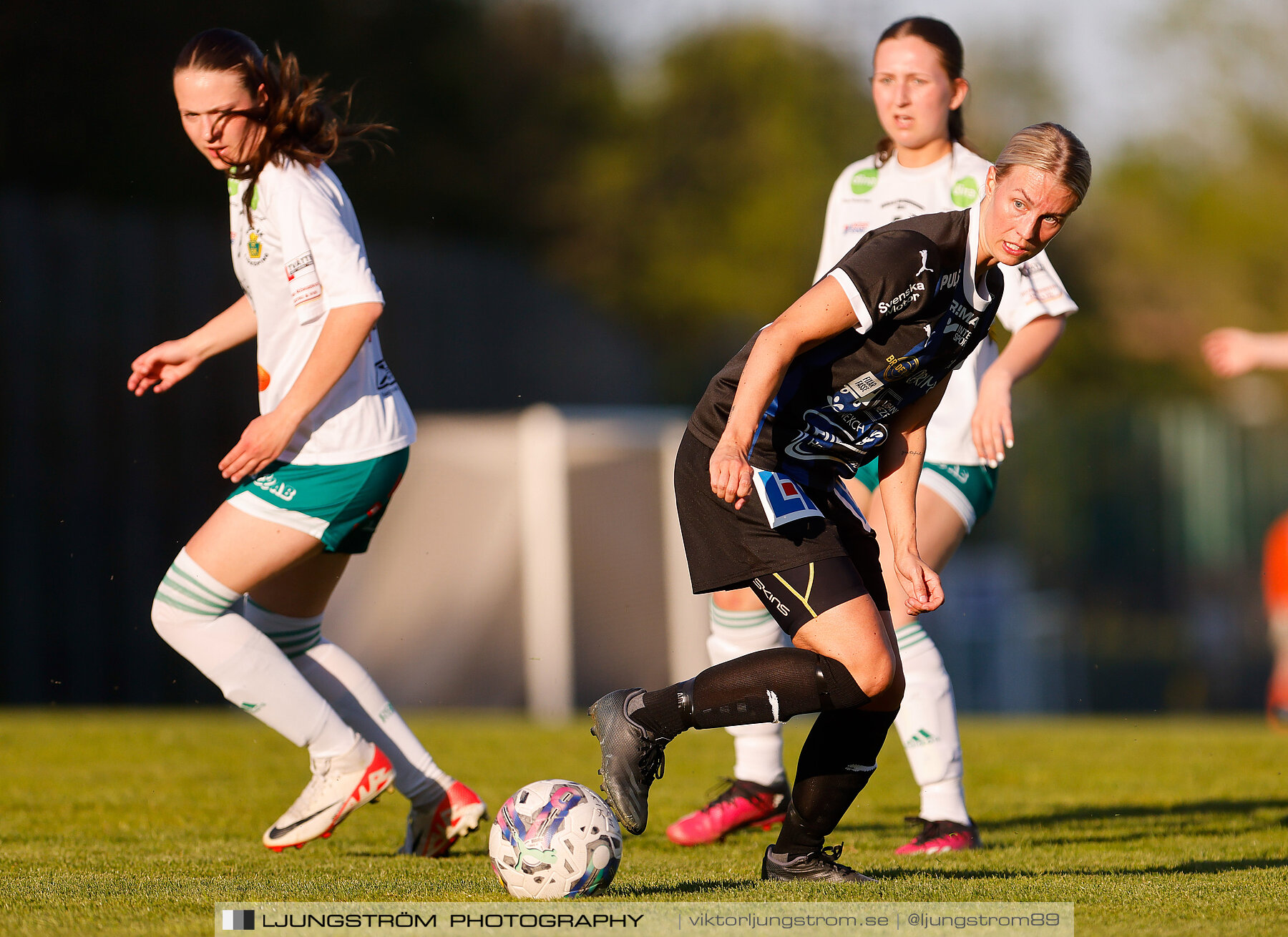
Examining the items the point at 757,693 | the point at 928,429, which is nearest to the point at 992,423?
the point at 928,429

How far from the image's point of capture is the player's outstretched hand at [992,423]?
427cm

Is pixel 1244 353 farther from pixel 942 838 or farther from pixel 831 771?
pixel 831 771

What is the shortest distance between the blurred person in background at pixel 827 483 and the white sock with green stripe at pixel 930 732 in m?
0.79

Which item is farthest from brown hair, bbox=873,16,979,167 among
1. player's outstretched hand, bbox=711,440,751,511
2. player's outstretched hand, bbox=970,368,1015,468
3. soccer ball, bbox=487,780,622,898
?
soccer ball, bbox=487,780,622,898

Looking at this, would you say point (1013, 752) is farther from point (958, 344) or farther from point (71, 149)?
point (71, 149)

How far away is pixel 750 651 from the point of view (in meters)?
4.86

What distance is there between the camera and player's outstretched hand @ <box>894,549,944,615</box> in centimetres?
380

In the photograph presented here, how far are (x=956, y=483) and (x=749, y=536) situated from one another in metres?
1.31

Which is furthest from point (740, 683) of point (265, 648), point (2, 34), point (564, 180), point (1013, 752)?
point (564, 180)

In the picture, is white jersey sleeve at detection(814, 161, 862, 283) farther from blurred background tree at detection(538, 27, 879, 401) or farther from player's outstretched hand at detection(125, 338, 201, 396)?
blurred background tree at detection(538, 27, 879, 401)

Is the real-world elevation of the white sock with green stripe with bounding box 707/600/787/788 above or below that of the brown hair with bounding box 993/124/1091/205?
below

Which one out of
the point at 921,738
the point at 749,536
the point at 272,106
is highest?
the point at 272,106

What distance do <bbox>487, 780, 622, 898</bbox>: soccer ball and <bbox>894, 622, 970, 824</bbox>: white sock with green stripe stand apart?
1295 mm

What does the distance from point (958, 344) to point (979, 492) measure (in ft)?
3.80
